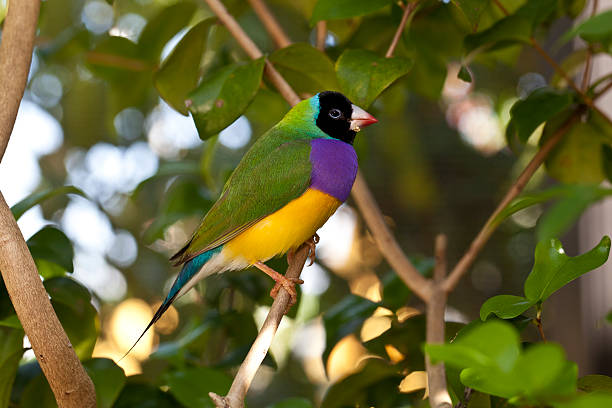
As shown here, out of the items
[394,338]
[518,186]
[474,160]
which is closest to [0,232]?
[394,338]

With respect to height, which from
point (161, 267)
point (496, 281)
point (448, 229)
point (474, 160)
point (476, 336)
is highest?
point (161, 267)

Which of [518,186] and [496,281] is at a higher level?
[518,186]

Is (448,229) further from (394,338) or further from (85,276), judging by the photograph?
(85,276)

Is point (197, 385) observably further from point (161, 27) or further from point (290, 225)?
point (161, 27)

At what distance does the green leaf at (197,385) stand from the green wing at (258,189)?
0.89ft

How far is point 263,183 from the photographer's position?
4.36 ft

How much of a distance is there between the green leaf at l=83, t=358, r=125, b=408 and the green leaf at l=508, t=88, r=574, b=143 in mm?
872

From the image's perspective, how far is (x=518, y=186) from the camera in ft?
4.15

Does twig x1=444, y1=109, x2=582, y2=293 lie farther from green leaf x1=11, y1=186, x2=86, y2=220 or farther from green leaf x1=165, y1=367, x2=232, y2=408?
green leaf x1=11, y1=186, x2=86, y2=220

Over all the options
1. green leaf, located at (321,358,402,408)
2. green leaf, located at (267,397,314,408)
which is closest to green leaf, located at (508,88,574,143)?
green leaf, located at (321,358,402,408)

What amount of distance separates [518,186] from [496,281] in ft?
4.10

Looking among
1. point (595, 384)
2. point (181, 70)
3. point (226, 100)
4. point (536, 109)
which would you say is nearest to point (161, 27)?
point (181, 70)

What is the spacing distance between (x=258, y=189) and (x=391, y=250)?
31cm

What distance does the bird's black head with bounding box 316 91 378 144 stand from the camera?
1.40m
